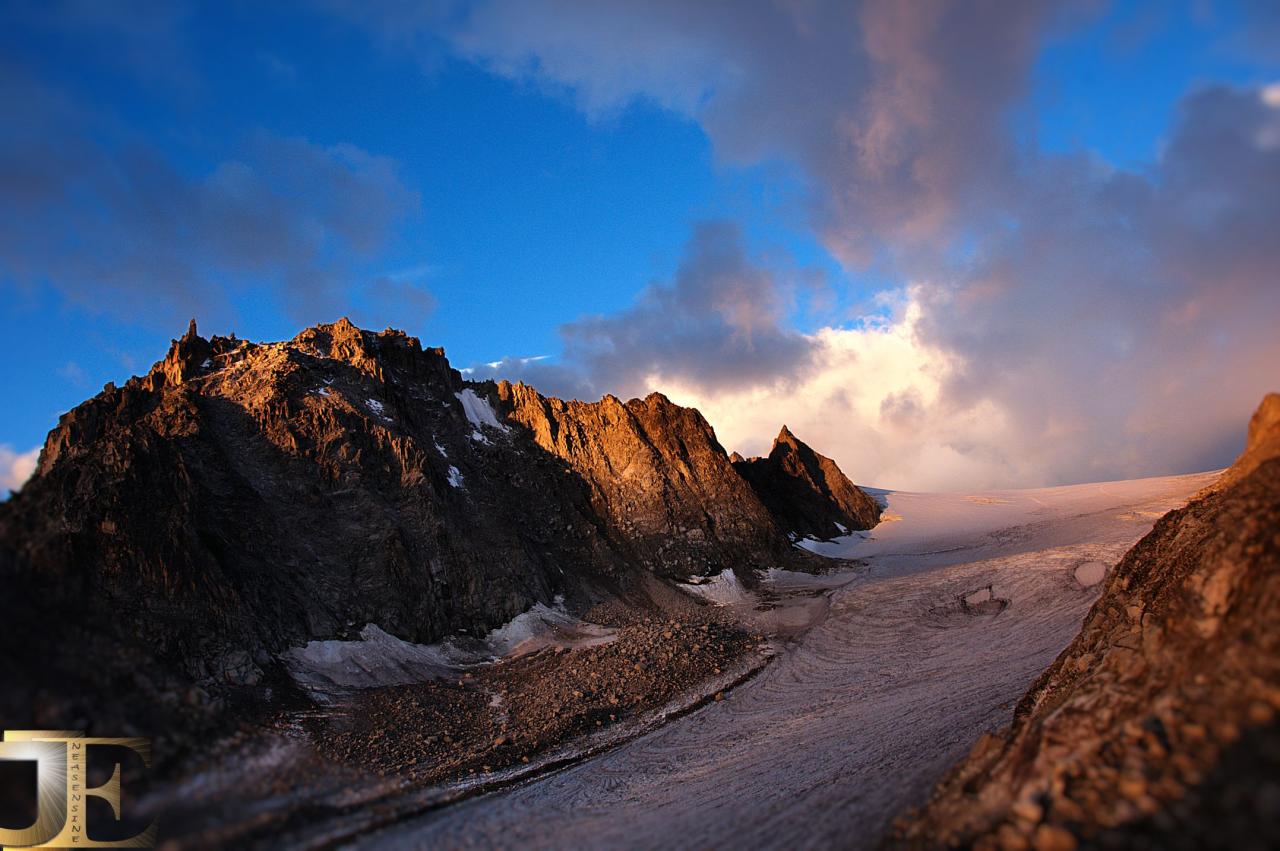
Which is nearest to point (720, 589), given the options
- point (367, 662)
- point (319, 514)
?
point (367, 662)

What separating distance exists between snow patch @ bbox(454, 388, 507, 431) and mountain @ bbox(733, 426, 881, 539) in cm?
2826

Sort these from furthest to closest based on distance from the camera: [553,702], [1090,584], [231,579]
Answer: [1090,584] → [231,579] → [553,702]

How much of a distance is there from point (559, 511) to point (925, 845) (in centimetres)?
5116

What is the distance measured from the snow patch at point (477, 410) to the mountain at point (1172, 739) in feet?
185

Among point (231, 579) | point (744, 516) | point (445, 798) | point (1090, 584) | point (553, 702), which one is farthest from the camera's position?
point (744, 516)

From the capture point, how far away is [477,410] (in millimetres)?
63938

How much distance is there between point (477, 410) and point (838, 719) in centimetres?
4823

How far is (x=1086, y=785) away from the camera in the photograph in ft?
21.9

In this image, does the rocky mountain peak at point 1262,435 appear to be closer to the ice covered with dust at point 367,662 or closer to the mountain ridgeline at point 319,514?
the mountain ridgeline at point 319,514

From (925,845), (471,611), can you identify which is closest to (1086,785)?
(925,845)

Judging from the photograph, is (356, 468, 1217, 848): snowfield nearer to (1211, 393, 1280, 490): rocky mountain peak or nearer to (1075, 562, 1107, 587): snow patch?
(1075, 562, 1107, 587): snow patch

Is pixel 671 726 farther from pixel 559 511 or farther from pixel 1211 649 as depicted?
pixel 559 511

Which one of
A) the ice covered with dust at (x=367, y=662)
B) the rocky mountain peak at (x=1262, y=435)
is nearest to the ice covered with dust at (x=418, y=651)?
the ice covered with dust at (x=367, y=662)

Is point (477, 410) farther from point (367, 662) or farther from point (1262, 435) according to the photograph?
point (1262, 435)
